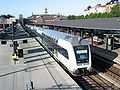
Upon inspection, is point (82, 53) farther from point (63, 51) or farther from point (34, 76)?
point (34, 76)

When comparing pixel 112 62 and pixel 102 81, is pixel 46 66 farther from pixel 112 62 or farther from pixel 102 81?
pixel 112 62

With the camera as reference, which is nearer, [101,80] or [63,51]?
[101,80]

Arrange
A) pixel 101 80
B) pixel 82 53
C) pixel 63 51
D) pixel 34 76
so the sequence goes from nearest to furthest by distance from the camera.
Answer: pixel 34 76
pixel 82 53
pixel 101 80
pixel 63 51

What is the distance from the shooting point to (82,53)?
75.3 ft

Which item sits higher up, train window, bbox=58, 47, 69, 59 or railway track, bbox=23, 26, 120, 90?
train window, bbox=58, 47, 69, 59

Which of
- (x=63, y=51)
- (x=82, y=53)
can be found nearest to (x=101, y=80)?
(x=82, y=53)

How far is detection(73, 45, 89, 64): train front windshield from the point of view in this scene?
2267cm

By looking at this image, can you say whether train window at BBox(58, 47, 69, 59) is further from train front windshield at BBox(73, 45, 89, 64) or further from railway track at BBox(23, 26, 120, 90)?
railway track at BBox(23, 26, 120, 90)

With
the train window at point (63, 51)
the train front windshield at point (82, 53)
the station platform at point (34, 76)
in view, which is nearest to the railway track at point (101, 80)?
the station platform at point (34, 76)

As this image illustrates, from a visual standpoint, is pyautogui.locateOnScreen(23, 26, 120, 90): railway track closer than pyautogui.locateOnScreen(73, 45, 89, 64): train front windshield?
Yes

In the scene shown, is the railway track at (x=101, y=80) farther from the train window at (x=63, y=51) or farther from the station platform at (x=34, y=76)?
the train window at (x=63, y=51)

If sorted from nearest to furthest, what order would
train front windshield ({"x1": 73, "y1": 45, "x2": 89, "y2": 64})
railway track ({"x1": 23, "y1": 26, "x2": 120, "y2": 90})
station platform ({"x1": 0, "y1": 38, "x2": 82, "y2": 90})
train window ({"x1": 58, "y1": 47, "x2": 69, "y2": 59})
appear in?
station platform ({"x1": 0, "y1": 38, "x2": 82, "y2": 90}), railway track ({"x1": 23, "y1": 26, "x2": 120, "y2": 90}), train front windshield ({"x1": 73, "y1": 45, "x2": 89, "y2": 64}), train window ({"x1": 58, "y1": 47, "x2": 69, "y2": 59})

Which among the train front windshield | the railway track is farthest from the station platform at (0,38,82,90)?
the train front windshield

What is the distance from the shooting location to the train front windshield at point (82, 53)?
22.7m
